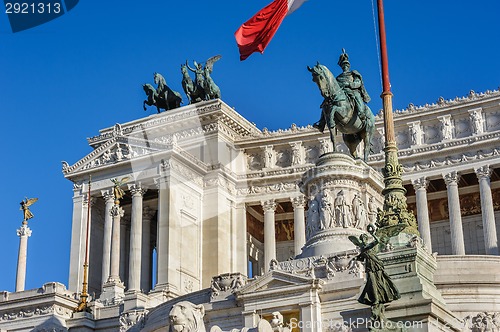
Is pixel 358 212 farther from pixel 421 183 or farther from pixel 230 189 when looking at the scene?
pixel 230 189

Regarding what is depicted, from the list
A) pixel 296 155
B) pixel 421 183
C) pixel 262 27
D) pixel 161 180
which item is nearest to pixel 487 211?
Answer: pixel 421 183

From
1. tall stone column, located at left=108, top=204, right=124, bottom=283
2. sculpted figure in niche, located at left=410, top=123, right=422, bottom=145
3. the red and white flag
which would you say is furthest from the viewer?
sculpted figure in niche, located at left=410, top=123, right=422, bottom=145

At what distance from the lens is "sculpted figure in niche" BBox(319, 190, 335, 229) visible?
1439 inches

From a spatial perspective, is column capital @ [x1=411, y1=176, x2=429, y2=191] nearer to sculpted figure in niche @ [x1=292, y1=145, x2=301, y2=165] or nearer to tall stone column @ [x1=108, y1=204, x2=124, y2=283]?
sculpted figure in niche @ [x1=292, y1=145, x2=301, y2=165]

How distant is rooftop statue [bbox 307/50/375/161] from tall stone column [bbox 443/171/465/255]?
911 inches

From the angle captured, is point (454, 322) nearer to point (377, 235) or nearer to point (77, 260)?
point (377, 235)

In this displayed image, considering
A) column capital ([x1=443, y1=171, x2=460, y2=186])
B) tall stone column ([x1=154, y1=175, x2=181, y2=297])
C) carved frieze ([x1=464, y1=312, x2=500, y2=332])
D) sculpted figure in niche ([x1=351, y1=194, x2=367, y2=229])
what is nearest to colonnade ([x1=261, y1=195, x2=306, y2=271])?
tall stone column ([x1=154, y1=175, x2=181, y2=297])

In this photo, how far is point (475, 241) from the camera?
213 ft

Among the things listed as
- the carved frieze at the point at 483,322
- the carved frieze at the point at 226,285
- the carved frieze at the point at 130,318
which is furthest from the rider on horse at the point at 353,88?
the carved frieze at the point at 483,322

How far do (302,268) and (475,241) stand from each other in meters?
34.4

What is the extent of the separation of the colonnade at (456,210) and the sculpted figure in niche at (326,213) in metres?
23.4

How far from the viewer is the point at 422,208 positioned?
61.6m

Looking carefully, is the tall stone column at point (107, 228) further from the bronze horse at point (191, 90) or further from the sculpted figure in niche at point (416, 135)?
the sculpted figure in niche at point (416, 135)

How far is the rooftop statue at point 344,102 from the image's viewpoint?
37.1 meters
